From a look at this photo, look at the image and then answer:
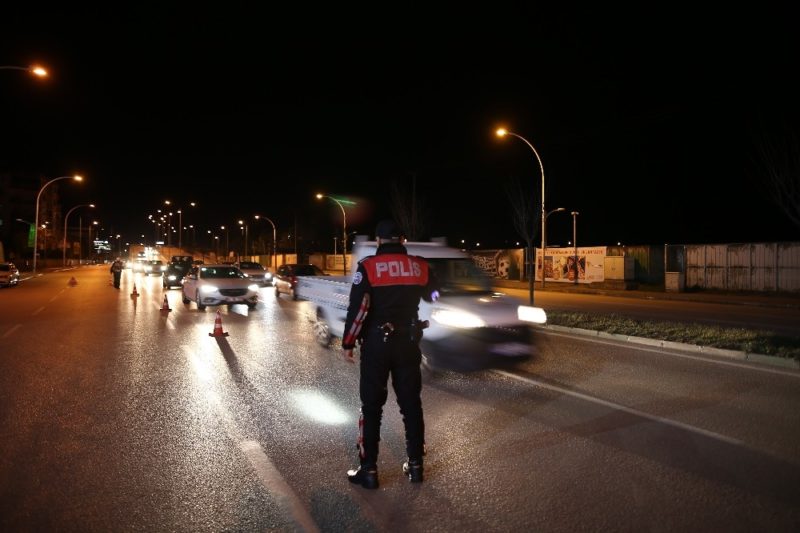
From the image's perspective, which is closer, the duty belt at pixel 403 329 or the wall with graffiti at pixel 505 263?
the duty belt at pixel 403 329

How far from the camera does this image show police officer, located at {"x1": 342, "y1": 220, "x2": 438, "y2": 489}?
4648mm

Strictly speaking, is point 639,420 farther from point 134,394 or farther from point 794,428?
point 134,394

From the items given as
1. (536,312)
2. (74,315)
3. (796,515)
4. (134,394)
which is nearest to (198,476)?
(134,394)

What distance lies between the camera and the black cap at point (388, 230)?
4984mm

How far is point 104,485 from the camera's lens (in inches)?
189

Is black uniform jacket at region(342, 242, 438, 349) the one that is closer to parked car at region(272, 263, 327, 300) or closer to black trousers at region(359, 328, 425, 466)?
black trousers at region(359, 328, 425, 466)

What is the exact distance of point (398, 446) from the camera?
5.79m

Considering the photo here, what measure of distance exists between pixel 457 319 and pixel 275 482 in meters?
4.85

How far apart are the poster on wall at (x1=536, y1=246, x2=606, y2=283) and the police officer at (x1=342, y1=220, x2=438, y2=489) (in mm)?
33372

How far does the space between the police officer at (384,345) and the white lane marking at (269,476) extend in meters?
0.51

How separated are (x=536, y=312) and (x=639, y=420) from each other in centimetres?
754

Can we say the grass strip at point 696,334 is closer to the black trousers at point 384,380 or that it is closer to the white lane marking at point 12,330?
the black trousers at point 384,380

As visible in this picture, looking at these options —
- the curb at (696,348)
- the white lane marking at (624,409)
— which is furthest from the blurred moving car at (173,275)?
the white lane marking at (624,409)

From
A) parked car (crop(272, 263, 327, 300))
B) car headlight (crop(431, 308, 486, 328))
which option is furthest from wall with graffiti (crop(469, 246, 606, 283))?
car headlight (crop(431, 308, 486, 328))
